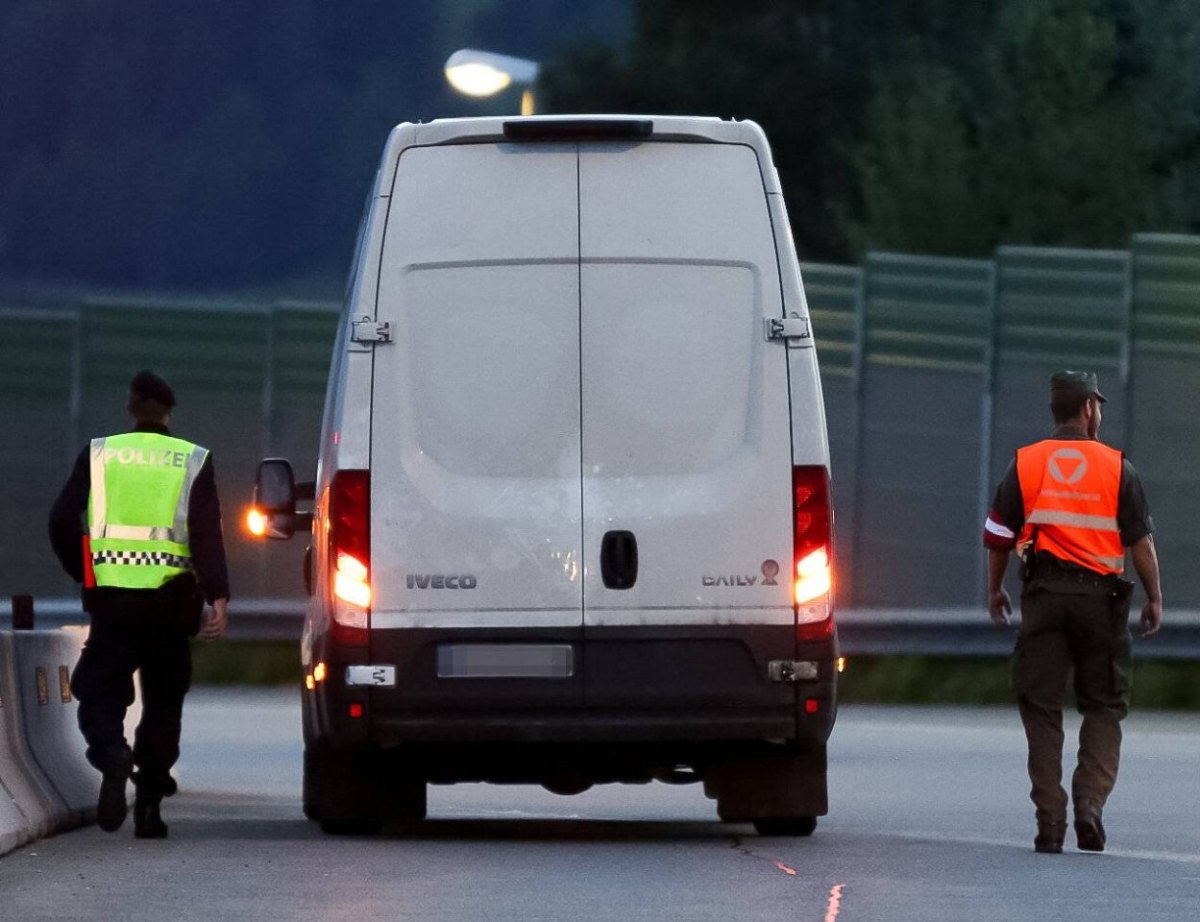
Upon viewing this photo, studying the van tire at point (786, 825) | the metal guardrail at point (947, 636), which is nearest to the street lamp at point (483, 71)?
the metal guardrail at point (947, 636)

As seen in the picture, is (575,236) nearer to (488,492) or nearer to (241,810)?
(488,492)

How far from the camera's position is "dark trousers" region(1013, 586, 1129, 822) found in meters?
12.0

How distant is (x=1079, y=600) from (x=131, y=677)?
3506 mm

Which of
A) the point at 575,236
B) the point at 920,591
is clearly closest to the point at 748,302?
the point at 575,236

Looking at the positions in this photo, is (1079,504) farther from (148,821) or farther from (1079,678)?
(148,821)

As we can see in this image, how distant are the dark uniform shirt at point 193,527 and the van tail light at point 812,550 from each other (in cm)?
216

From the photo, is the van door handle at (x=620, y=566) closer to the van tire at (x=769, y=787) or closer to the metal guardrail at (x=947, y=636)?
the van tire at (x=769, y=787)

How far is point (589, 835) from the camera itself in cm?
1270

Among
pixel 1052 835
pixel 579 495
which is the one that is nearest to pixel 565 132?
pixel 579 495

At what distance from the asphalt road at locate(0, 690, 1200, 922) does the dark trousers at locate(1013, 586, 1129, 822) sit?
30cm

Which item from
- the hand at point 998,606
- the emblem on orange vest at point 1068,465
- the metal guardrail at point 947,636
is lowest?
the metal guardrail at point 947,636

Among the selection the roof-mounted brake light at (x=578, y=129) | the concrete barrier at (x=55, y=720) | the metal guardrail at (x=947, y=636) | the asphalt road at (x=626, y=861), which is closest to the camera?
the asphalt road at (x=626, y=861)

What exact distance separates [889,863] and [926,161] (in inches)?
1515

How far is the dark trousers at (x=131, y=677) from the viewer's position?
12.1 m
